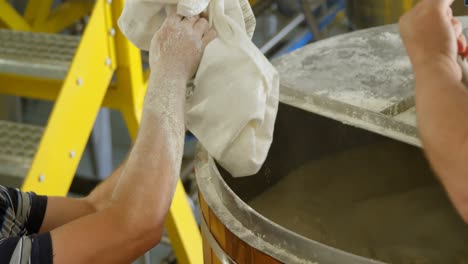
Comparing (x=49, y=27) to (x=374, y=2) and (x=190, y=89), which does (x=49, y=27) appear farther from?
(x=190, y=89)

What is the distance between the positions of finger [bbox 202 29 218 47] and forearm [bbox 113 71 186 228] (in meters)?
0.09

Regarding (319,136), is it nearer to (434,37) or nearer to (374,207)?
(374,207)

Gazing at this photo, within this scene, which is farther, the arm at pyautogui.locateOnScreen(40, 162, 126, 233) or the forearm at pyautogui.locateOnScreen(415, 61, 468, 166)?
the arm at pyautogui.locateOnScreen(40, 162, 126, 233)

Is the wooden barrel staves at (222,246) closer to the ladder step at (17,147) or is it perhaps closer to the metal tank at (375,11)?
the ladder step at (17,147)

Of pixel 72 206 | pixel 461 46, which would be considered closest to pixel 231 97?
pixel 461 46

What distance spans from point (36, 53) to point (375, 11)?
1266 mm

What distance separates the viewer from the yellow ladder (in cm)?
190

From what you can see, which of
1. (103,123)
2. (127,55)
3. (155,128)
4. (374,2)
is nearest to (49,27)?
(103,123)

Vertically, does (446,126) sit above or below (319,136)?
above

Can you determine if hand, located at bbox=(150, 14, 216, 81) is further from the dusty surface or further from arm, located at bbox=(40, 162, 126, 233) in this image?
the dusty surface

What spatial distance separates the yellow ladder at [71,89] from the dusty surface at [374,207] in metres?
0.65

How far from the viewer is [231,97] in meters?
1.17

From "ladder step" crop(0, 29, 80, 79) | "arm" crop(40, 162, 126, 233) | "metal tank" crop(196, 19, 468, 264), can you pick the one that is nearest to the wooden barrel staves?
"metal tank" crop(196, 19, 468, 264)

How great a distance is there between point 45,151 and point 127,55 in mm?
399
